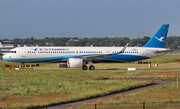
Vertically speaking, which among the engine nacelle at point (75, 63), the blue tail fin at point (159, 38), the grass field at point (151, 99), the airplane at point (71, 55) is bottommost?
the grass field at point (151, 99)

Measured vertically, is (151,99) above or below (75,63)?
below

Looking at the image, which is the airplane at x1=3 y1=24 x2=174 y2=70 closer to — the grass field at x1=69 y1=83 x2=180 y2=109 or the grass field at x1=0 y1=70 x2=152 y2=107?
the grass field at x1=0 y1=70 x2=152 y2=107

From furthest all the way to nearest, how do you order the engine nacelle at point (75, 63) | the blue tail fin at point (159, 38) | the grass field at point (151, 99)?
the blue tail fin at point (159, 38), the engine nacelle at point (75, 63), the grass field at point (151, 99)

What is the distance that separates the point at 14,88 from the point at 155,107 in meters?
17.3

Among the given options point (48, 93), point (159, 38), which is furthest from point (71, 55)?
point (48, 93)

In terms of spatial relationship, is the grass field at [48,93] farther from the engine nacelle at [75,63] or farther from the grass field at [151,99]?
the engine nacelle at [75,63]

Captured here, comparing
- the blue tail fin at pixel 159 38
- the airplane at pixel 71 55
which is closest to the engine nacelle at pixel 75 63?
the airplane at pixel 71 55

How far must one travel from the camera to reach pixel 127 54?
181ft

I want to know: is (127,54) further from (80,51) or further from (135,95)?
(135,95)

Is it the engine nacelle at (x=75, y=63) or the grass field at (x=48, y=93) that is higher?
the engine nacelle at (x=75, y=63)

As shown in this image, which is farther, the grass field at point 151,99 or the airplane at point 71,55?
the airplane at point 71,55

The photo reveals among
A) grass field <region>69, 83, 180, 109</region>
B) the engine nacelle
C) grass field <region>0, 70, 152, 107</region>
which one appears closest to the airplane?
the engine nacelle

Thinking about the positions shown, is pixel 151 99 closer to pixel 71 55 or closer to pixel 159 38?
pixel 71 55
